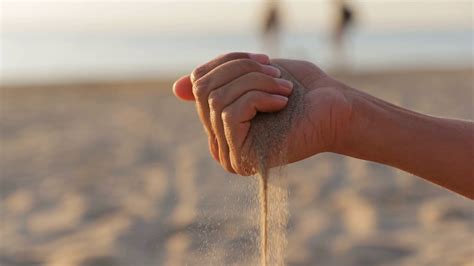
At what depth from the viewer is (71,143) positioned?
7.66 meters

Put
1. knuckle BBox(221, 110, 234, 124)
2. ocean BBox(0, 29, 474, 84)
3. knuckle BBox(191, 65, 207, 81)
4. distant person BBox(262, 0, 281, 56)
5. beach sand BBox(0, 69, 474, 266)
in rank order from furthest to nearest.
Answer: ocean BBox(0, 29, 474, 84) → distant person BBox(262, 0, 281, 56) → beach sand BBox(0, 69, 474, 266) → knuckle BBox(191, 65, 207, 81) → knuckle BBox(221, 110, 234, 124)

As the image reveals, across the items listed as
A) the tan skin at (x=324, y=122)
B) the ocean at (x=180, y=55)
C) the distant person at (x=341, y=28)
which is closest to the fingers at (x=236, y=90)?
the tan skin at (x=324, y=122)

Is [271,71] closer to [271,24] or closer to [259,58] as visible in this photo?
[259,58]

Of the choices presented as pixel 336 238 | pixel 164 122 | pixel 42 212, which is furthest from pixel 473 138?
pixel 164 122

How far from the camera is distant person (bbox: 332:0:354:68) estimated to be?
15.3 metres

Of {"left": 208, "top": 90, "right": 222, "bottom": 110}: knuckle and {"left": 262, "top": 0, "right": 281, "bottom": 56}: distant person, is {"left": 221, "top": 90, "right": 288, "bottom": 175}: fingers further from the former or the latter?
{"left": 262, "top": 0, "right": 281, "bottom": 56}: distant person

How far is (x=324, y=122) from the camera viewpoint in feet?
6.18

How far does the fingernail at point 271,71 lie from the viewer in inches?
73.0

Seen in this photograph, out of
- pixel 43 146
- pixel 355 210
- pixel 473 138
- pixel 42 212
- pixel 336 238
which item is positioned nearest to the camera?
pixel 473 138

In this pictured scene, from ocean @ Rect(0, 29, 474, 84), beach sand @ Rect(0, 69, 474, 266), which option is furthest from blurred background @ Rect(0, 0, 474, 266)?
ocean @ Rect(0, 29, 474, 84)

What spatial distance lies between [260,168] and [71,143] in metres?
6.04

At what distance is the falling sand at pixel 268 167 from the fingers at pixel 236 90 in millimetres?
55

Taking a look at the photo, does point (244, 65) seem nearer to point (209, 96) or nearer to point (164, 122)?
point (209, 96)

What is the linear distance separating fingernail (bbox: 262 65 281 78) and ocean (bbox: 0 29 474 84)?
550 inches
